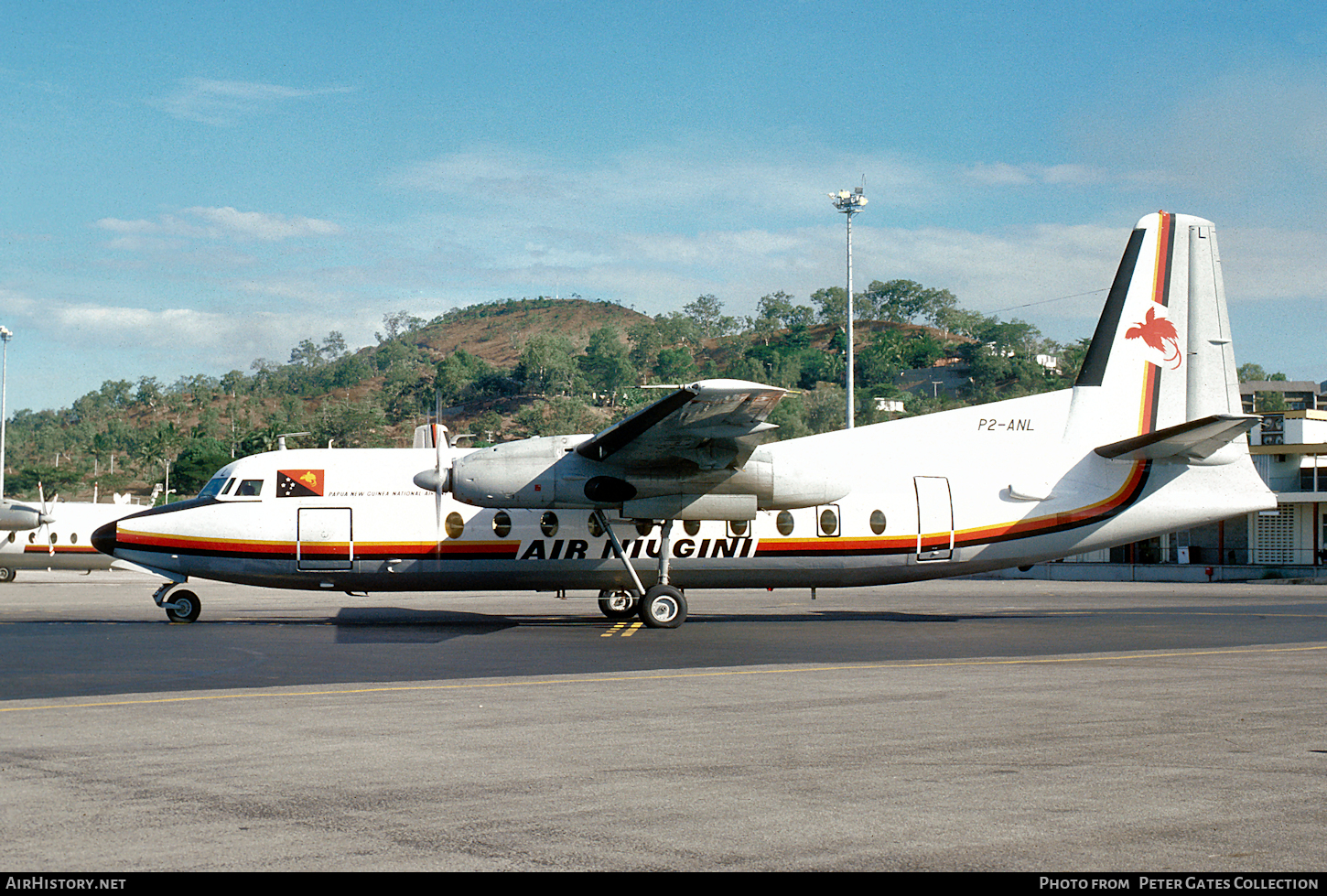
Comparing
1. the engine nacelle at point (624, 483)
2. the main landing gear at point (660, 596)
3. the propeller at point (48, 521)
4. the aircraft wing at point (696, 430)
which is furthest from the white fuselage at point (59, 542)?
the aircraft wing at point (696, 430)

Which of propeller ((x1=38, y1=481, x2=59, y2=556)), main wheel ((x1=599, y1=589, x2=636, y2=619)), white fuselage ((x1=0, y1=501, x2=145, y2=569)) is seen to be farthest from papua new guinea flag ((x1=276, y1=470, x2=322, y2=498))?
white fuselage ((x1=0, y1=501, x2=145, y2=569))

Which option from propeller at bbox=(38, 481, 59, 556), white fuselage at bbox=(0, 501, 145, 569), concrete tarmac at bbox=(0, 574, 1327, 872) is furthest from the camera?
white fuselage at bbox=(0, 501, 145, 569)

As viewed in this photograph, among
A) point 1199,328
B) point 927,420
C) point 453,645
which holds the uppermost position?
point 1199,328

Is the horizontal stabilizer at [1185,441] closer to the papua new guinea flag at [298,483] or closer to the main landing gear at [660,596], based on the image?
the main landing gear at [660,596]

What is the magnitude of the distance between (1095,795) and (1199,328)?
18.2 m

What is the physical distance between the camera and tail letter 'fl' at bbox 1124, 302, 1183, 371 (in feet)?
72.6

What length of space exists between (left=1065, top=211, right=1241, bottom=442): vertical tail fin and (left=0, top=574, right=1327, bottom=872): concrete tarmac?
19.2 feet

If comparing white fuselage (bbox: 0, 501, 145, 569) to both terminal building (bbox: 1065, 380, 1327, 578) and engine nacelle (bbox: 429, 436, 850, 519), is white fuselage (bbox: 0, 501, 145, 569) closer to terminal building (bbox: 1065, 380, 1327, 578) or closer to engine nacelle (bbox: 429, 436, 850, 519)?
engine nacelle (bbox: 429, 436, 850, 519)

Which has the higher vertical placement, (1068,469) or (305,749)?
(1068,469)

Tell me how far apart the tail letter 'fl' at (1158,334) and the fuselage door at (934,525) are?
5267 mm

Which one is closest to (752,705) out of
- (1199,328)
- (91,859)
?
(91,859)

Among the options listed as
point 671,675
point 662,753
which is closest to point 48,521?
point 671,675
